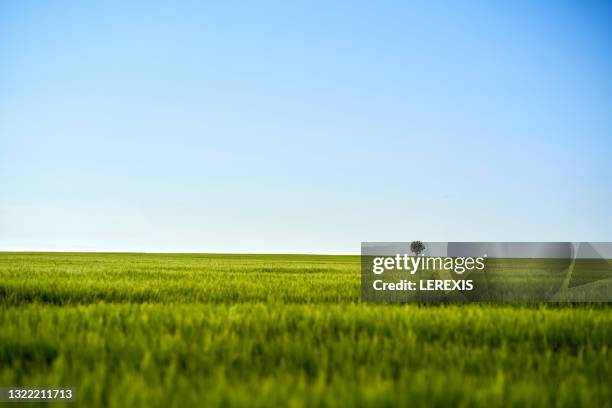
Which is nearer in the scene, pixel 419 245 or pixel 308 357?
pixel 308 357

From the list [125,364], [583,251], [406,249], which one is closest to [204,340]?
[125,364]

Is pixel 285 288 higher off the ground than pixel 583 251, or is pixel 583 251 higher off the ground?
pixel 583 251

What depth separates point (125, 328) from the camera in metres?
4.22

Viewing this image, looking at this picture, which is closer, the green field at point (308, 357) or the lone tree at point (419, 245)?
the green field at point (308, 357)

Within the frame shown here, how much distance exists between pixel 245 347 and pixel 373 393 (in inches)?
54.2

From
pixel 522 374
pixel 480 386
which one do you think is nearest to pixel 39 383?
pixel 480 386

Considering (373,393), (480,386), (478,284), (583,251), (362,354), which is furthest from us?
(583,251)

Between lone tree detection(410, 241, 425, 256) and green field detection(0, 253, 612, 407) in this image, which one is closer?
green field detection(0, 253, 612, 407)

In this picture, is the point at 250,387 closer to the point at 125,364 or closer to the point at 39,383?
the point at 125,364

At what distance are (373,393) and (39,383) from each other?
1.78 metres

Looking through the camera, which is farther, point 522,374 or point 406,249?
point 406,249

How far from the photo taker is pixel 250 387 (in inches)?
96.0

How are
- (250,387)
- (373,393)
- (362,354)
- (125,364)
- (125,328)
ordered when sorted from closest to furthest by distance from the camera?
(373,393), (250,387), (125,364), (362,354), (125,328)

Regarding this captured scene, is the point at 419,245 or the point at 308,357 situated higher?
the point at 308,357
